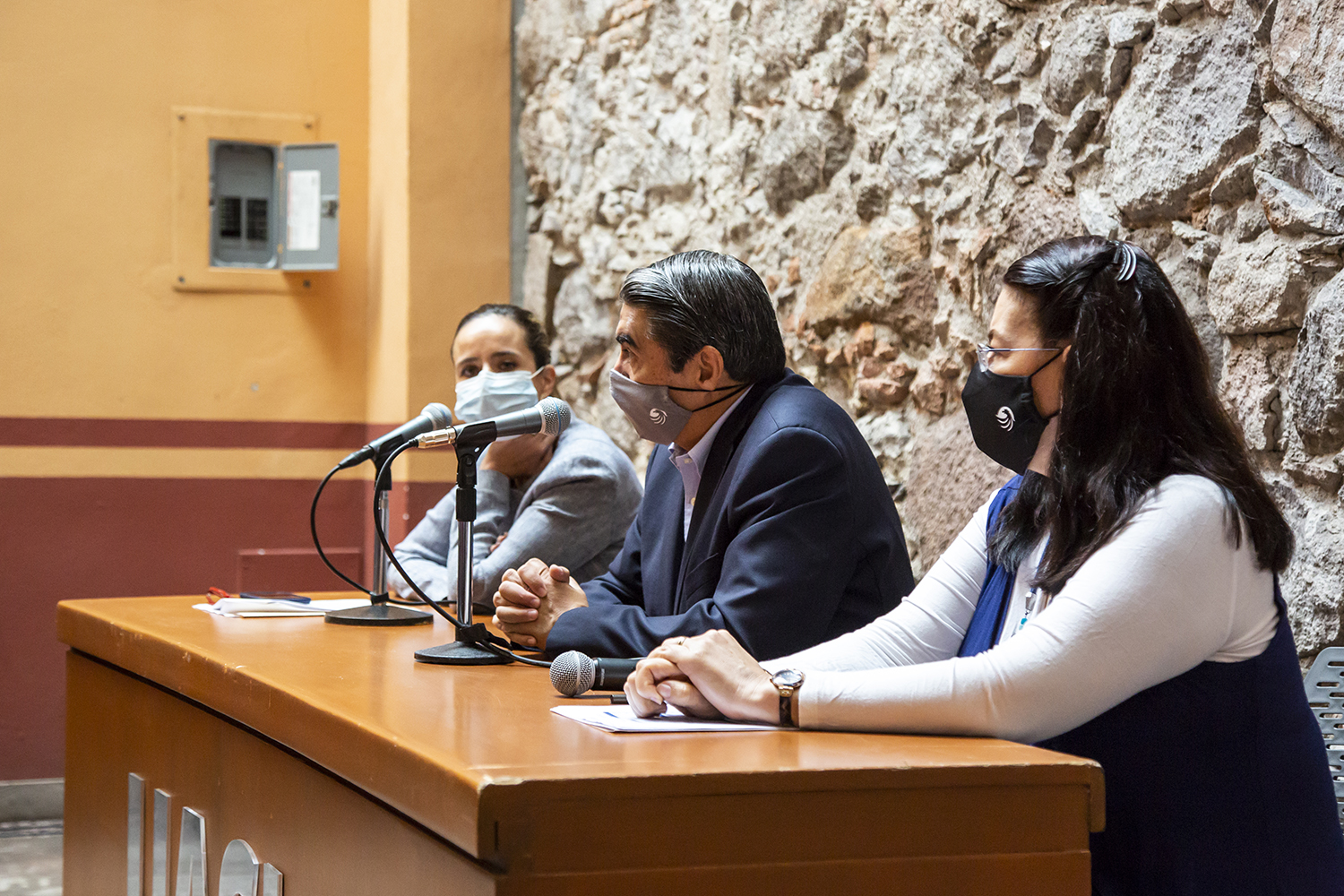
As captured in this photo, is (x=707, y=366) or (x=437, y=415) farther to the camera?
(x=437, y=415)

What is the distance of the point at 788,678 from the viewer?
159 cm

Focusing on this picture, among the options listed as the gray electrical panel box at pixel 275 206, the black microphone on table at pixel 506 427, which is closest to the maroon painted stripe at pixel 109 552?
the gray electrical panel box at pixel 275 206

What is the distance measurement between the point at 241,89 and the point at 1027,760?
14.4 feet

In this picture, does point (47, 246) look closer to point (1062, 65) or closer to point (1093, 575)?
→ point (1062, 65)

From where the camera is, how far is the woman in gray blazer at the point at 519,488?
2.98 metres

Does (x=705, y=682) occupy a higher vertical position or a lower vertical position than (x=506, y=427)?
lower

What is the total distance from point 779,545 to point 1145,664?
0.71 meters

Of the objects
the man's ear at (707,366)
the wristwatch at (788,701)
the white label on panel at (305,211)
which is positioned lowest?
the wristwatch at (788,701)

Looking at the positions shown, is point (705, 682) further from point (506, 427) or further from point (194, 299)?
point (194, 299)

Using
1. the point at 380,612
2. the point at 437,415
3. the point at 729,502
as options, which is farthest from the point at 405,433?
the point at 729,502

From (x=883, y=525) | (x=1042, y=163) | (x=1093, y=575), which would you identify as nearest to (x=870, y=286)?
(x=1042, y=163)

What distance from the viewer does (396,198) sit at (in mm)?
4914

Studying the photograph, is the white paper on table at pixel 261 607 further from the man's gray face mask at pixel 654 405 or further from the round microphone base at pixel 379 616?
the man's gray face mask at pixel 654 405

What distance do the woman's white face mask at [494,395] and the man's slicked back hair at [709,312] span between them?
806 millimetres
